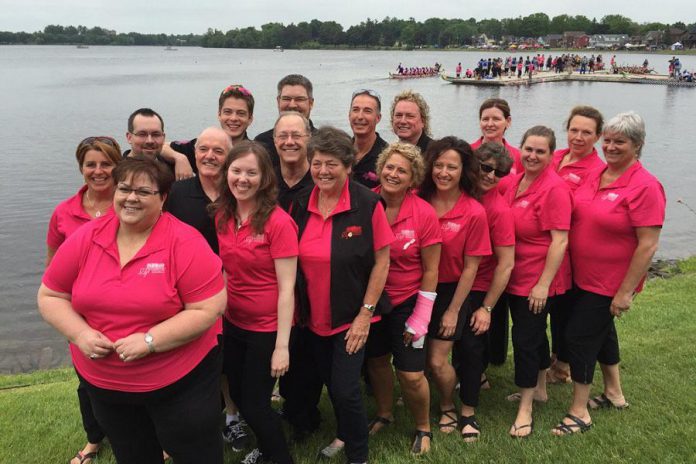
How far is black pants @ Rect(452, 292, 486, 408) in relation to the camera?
448cm

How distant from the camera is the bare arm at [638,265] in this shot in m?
4.09

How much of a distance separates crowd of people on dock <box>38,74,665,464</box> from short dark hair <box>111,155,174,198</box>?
0.01 metres

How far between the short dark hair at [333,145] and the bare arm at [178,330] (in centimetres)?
122

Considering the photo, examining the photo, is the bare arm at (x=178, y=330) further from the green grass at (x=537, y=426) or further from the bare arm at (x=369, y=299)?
the green grass at (x=537, y=426)

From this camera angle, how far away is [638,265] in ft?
13.6

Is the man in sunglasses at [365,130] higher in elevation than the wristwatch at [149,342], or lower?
higher

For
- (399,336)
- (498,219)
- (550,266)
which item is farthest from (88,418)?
(550,266)

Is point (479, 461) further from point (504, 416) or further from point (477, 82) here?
point (477, 82)

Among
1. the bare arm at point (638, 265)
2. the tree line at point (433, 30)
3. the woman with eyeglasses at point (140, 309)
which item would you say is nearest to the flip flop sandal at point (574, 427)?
the bare arm at point (638, 265)

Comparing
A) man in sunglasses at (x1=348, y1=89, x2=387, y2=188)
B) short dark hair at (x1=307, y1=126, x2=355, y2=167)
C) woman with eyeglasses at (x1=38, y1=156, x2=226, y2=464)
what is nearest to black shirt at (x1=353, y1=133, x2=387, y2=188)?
man in sunglasses at (x1=348, y1=89, x2=387, y2=188)

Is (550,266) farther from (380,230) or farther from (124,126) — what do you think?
(124,126)

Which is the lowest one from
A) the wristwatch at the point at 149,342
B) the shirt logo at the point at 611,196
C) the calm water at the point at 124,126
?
the calm water at the point at 124,126

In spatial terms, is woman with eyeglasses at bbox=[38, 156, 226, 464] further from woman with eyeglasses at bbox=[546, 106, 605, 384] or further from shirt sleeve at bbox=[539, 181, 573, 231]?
woman with eyeglasses at bbox=[546, 106, 605, 384]

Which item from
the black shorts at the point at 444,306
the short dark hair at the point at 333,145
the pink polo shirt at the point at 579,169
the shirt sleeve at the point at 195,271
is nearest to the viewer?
the shirt sleeve at the point at 195,271
